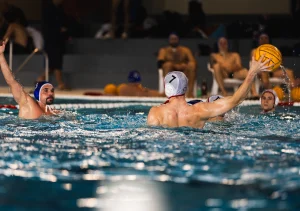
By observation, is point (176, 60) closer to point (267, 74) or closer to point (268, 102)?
point (267, 74)

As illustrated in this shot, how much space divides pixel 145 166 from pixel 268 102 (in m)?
3.79

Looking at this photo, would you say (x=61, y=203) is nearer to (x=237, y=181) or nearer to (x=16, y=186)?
(x=16, y=186)

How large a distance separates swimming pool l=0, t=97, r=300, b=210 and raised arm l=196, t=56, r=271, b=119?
0.75ft

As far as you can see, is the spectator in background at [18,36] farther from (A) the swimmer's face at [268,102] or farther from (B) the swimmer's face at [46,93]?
(A) the swimmer's face at [268,102]

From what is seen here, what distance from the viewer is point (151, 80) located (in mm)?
13422

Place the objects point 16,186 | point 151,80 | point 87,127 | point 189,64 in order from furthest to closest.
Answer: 1. point 151,80
2. point 189,64
3. point 87,127
4. point 16,186

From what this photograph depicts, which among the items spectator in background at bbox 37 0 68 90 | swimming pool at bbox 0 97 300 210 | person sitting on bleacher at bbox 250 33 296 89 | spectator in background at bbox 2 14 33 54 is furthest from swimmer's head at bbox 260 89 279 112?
spectator in background at bbox 2 14 33 54

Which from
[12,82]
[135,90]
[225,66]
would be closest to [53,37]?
[135,90]

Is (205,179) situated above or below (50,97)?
below

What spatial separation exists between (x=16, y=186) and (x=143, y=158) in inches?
46.5

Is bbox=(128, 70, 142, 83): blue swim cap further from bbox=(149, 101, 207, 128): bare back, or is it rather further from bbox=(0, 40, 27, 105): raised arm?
bbox=(149, 101, 207, 128): bare back

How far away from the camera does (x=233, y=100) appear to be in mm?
6195

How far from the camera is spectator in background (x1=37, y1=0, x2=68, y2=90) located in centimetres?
1285

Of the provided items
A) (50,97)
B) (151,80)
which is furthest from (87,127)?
(151,80)
